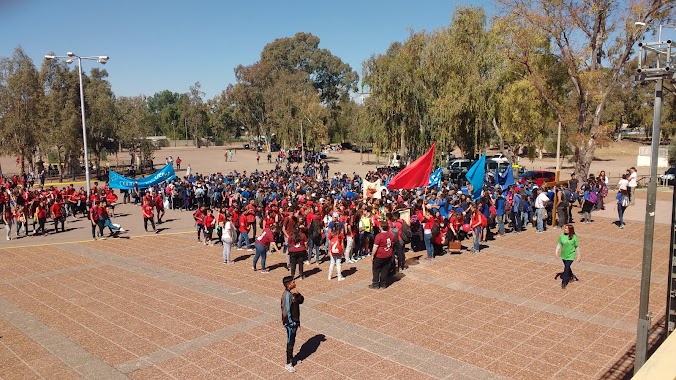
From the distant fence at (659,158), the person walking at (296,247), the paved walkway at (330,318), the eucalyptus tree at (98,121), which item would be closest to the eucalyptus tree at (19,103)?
the eucalyptus tree at (98,121)

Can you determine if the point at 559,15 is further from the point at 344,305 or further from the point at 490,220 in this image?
the point at 344,305

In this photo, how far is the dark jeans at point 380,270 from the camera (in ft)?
38.1

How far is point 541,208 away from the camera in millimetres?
17906

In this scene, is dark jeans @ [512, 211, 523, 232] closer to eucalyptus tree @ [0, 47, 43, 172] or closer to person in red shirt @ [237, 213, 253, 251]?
person in red shirt @ [237, 213, 253, 251]

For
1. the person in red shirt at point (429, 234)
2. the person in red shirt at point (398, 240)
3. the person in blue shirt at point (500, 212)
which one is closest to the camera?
the person in red shirt at point (398, 240)

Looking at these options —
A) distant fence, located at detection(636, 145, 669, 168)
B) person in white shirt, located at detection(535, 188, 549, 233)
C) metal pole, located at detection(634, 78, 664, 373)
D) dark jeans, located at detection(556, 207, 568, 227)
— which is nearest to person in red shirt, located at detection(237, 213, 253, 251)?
person in white shirt, located at detection(535, 188, 549, 233)

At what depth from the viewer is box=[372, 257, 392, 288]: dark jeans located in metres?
11.6

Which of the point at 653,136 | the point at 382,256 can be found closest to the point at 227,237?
the point at 382,256

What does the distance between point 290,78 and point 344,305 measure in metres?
65.5

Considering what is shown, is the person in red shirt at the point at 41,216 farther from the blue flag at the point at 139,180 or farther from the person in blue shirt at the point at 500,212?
the person in blue shirt at the point at 500,212

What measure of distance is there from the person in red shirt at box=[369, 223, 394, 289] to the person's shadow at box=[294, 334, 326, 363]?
114 inches

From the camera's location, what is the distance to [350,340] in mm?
8945

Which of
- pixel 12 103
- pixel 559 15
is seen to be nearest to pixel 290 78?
pixel 12 103

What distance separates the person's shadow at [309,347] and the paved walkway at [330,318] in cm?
4
